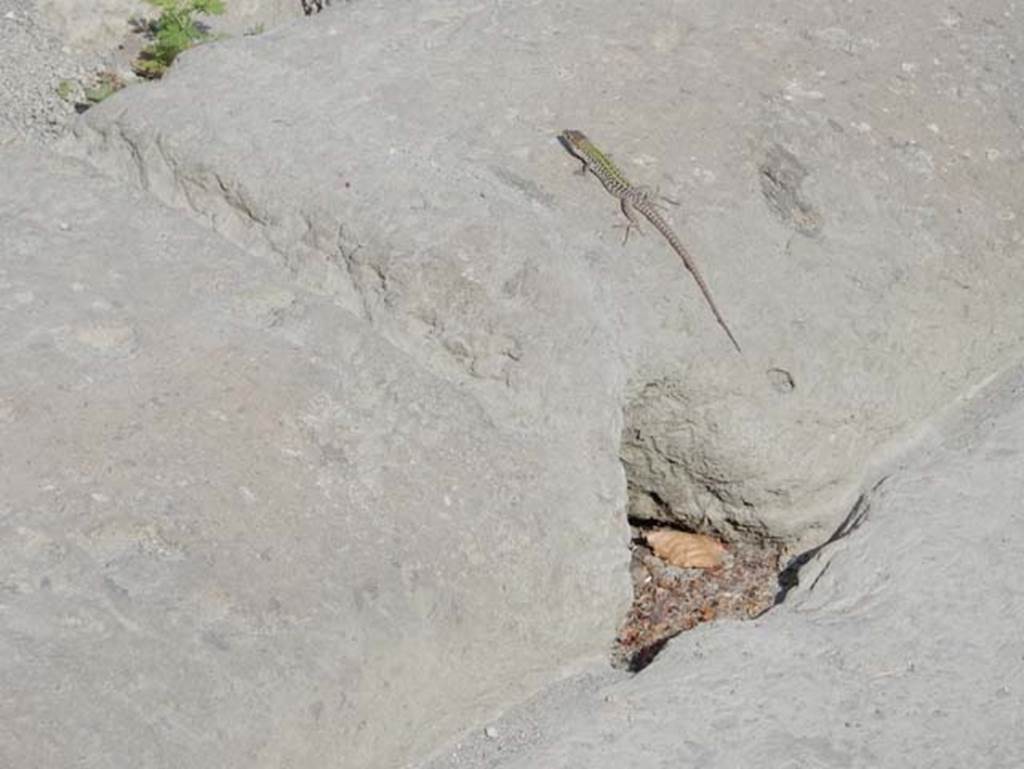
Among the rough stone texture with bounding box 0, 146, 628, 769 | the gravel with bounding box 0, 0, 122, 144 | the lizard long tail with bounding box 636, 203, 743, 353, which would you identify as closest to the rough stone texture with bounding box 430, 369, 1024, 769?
the rough stone texture with bounding box 0, 146, 628, 769

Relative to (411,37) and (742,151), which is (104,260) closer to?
(411,37)

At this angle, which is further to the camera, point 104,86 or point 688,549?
point 104,86

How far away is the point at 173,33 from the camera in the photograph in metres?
6.65

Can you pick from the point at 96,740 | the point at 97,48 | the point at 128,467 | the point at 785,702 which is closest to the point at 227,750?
the point at 96,740

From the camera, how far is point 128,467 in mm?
4023

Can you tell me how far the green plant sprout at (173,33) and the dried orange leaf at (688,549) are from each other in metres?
2.84

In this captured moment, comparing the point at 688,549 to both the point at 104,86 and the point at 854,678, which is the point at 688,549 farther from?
the point at 104,86

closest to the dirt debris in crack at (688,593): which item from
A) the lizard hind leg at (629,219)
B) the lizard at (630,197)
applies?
the lizard at (630,197)

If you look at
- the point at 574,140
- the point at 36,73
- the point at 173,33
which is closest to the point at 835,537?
the point at 574,140

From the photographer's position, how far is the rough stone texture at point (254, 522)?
143 inches

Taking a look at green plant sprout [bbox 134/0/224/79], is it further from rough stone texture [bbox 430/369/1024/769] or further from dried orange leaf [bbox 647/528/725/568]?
rough stone texture [bbox 430/369/1024/769]

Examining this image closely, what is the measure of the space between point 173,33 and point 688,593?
3175 millimetres

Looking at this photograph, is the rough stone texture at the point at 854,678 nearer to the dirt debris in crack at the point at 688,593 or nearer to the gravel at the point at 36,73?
the dirt debris in crack at the point at 688,593

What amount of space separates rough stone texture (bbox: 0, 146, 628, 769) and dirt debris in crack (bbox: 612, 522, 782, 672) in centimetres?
33
